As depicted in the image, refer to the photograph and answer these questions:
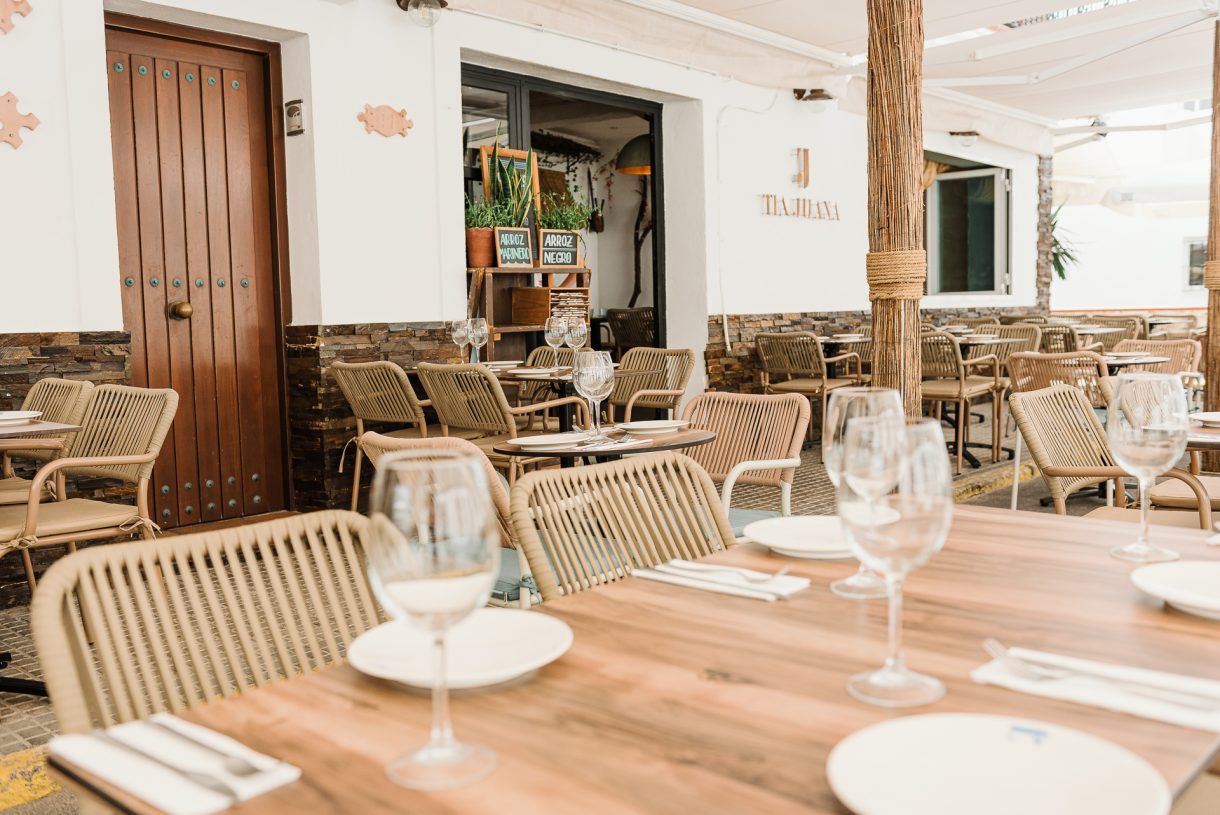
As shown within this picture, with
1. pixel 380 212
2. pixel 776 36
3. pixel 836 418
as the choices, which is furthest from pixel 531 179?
pixel 836 418

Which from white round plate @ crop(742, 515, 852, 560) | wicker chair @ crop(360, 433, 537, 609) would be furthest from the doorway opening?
white round plate @ crop(742, 515, 852, 560)

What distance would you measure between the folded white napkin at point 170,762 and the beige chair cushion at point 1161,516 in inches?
98.7

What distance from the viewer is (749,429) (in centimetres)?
328

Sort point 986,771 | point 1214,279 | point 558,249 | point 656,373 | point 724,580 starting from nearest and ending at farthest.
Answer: point 986,771, point 724,580, point 1214,279, point 656,373, point 558,249

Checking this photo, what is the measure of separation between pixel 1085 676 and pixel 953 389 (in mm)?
5771

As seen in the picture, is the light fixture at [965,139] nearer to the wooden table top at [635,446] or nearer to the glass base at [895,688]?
the wooden table top at [635,446]

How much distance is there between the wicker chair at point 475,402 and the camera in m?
4.10

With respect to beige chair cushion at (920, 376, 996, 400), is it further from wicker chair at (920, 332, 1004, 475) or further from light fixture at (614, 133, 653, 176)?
light fixture at (614, 133, 653, 176)

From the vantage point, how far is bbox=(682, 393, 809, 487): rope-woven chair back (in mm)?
3141

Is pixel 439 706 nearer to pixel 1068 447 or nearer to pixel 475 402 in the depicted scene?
pixel 1068 447

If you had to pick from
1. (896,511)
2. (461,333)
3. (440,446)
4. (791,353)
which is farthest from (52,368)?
(791,353)

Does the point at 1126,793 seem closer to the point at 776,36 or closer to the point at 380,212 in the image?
the point at 380,212

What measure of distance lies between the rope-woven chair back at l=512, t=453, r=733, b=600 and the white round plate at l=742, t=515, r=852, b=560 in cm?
21

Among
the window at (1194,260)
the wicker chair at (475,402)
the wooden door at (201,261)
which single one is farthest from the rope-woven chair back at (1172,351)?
the window at (1194,260)
